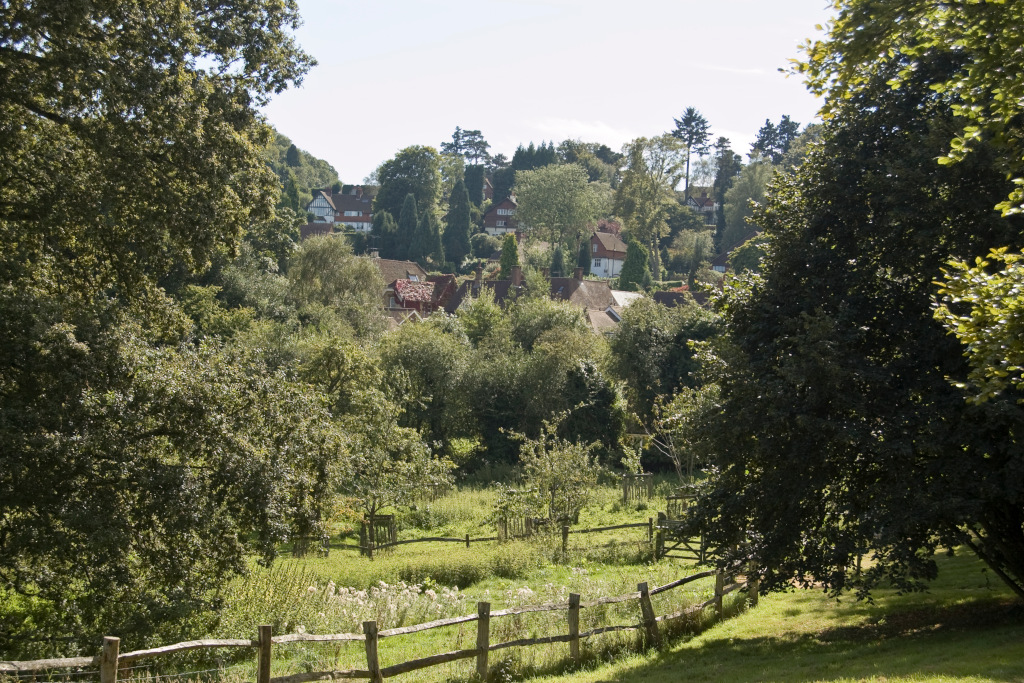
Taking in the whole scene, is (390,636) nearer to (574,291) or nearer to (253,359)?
(253,359)

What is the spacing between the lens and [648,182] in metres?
92.2

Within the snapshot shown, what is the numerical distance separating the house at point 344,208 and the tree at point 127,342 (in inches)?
4472

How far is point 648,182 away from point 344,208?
5505 cm

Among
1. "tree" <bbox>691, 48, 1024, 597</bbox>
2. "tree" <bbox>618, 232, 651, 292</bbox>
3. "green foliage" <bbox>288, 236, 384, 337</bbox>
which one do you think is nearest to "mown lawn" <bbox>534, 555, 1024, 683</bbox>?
"tree" <bbox>691, 48, 1024, 597</bbox>

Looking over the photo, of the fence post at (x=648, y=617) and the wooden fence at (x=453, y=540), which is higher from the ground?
the fence post at (x=648, y=617)

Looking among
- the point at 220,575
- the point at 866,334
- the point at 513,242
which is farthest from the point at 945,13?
the point at 513,242

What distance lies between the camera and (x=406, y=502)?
98.0 feet

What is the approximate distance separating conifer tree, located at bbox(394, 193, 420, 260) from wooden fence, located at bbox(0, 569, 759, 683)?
85565 millimetres

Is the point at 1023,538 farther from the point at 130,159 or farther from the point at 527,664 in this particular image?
the point at 130,159

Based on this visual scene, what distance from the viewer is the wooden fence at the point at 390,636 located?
901 cm

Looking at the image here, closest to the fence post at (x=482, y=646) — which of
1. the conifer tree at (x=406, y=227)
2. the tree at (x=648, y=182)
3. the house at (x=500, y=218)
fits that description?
the tree at (x=648, y=182)

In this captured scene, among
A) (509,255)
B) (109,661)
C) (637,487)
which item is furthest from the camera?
(509,255)

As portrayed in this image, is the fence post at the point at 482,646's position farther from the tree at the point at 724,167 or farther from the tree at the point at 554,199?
the tree at the point at 724,167

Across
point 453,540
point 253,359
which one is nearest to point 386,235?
point 453,540
